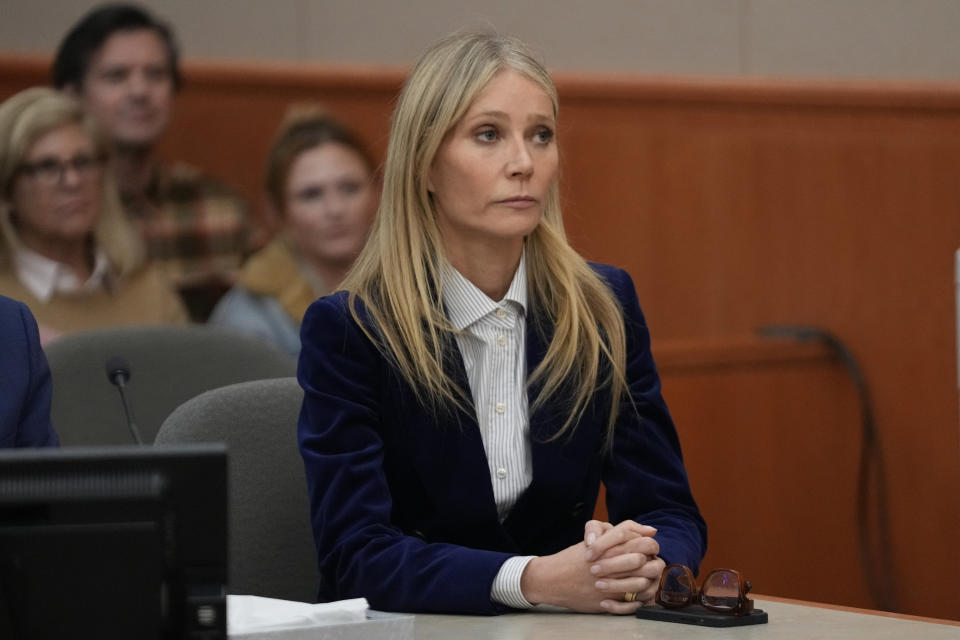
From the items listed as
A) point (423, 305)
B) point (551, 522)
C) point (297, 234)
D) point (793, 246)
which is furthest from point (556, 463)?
point (793, 246)

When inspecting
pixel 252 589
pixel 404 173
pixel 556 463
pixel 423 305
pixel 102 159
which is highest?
pixel 102 159

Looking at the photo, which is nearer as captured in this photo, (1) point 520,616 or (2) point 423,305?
(1) point 520,616

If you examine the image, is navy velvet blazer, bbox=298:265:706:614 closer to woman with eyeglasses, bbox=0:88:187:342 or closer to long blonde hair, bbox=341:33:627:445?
long blonde hair, bbox=341:33:627:445

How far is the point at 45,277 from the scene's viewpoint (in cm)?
327

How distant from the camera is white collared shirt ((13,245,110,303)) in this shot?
3.25 m

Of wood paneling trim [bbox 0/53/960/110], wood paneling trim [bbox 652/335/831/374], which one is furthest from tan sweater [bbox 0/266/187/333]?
wood paneling trim [bbox 652/335/831/374]

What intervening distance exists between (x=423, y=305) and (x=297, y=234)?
1810 mm

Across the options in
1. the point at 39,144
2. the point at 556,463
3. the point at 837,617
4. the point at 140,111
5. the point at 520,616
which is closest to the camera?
the point at 837,617

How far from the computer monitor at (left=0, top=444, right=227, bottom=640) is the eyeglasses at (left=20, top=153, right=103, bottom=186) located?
7.90ft

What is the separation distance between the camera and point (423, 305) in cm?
184

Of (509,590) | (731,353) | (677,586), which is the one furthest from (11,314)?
(731,353)

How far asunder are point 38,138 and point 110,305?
0.39 m

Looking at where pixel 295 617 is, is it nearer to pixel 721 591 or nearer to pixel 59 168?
pixel 721 591

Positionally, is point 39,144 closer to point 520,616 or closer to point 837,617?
point 520,616
